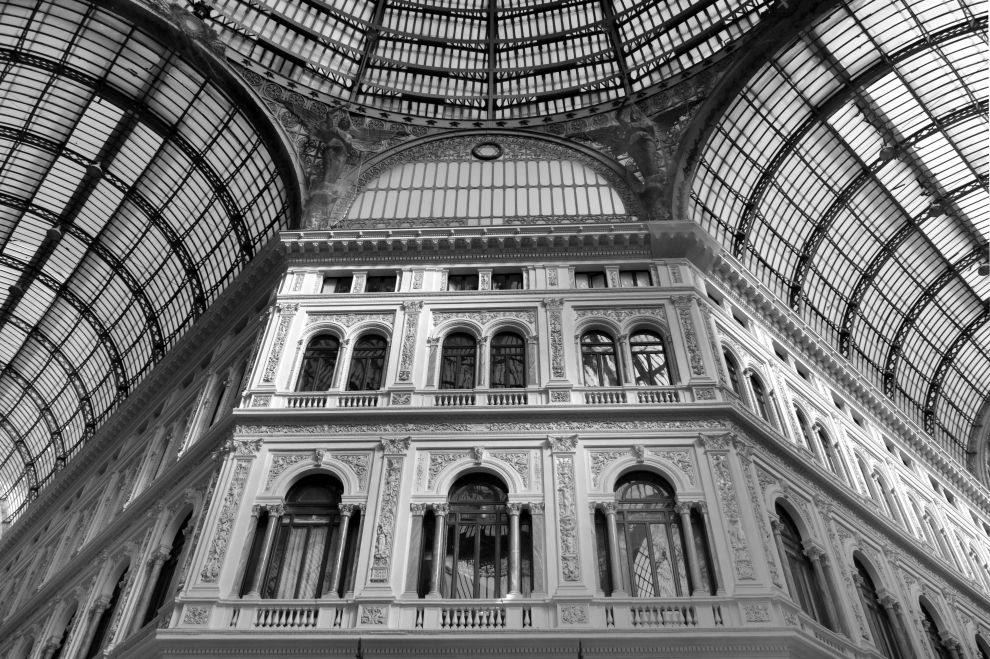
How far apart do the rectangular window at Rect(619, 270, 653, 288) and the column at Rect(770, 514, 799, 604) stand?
10.2m

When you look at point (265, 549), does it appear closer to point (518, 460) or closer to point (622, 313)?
point (518, 460)

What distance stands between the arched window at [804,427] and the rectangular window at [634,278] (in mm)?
7481

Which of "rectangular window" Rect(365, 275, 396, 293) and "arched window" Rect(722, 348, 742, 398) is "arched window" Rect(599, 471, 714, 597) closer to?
"arched window" Rect(722, 348, 742, 398)

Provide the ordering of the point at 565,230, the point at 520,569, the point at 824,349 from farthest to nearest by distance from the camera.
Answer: the point at 824,349, the point at 565,230, the point at 520,569

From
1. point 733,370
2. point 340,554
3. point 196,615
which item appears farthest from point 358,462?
point 733,370

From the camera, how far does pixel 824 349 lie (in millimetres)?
35688

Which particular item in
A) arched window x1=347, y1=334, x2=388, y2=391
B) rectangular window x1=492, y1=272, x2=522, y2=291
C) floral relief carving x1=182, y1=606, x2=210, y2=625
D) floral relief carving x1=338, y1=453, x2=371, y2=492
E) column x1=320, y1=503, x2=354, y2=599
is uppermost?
rectangular window x1=492, y1=272, x2=522, y2=291

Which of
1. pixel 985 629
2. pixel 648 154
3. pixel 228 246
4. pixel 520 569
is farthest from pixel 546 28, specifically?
pixel 985 629

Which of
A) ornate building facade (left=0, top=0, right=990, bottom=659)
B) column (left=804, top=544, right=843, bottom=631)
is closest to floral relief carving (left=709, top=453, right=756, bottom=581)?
ornate building facade (left=0, top=0, right=990, bottom=659)

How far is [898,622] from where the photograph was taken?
25.2 meters

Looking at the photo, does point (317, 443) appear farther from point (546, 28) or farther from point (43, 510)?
point (43, 510)

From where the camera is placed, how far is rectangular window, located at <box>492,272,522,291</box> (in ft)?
98.1

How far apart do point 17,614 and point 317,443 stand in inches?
764

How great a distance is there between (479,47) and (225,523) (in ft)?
90.5
